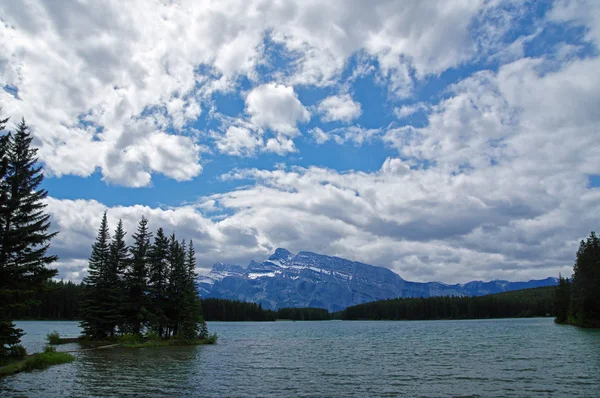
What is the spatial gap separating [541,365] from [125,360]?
4365 centimetres

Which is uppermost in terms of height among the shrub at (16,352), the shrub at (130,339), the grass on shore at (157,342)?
the shrub at (16,352)

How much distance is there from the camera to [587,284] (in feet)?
308

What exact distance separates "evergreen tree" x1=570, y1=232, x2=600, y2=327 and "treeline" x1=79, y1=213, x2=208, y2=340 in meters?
81.4

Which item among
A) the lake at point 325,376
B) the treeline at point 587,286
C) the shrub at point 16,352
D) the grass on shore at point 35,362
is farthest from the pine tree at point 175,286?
the treeline at point 587,286

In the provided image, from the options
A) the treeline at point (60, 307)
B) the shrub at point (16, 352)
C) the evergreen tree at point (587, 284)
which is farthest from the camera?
the treeline at point (60, 307)

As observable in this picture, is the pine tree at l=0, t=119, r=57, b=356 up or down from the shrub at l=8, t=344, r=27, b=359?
up

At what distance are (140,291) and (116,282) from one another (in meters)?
4.19

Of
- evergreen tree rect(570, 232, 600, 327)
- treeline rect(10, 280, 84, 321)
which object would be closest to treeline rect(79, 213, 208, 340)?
evergreen tree rect(570, 232, 600, 327)

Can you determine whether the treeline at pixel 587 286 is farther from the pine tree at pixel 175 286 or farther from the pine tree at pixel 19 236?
the pine tree at pixel 19 236

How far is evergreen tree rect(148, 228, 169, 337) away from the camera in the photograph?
245 feet

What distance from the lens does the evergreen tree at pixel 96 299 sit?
70188 millimetres

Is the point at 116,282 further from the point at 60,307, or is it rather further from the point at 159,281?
the point at 60,307

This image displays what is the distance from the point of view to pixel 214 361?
167ft

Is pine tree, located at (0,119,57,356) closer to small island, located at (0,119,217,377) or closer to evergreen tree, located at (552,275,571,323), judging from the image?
small island, located at (0,119,217,377)
